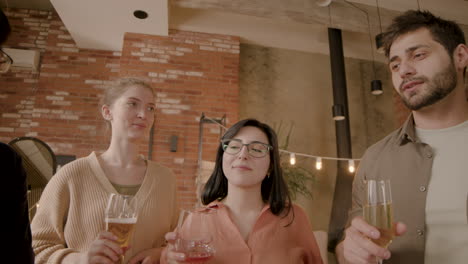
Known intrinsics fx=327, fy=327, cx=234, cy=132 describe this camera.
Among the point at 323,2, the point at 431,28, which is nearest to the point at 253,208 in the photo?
the point at 431,28

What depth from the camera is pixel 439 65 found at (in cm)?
132

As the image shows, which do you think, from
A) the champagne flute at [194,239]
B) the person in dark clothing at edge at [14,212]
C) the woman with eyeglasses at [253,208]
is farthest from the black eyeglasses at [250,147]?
the person in dark clothing at edge at [14,212]

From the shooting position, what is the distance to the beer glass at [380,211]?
3.04 ft

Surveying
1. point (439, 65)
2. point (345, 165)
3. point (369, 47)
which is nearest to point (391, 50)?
point (439, 65)

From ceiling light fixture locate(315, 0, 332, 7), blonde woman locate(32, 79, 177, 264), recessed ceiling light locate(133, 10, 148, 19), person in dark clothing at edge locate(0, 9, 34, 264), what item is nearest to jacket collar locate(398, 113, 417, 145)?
blonde woman locate(32, 79, 177, 264)

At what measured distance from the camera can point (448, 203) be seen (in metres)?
1.18

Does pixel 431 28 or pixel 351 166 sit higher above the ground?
pixel 431 28

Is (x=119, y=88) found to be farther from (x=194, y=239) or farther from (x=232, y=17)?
(x=232, y=17)

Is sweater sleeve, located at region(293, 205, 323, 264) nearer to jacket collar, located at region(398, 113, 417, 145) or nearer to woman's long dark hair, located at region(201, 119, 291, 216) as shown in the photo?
woman's long dark hair, located at region(201, 119, 291, 216)

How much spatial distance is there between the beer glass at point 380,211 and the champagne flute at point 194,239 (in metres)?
0.49

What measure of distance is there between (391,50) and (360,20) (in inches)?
134

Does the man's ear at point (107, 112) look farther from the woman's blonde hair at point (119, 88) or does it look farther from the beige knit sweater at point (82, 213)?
the beige knit sweater at point (82, 213)

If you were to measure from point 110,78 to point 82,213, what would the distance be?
12.9 feet

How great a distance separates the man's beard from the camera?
1.29 meters
